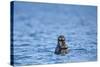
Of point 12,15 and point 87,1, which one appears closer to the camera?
point 12,15

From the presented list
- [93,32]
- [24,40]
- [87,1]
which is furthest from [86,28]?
[24,40]

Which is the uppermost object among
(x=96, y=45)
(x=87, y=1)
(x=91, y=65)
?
(x=87, y=1)

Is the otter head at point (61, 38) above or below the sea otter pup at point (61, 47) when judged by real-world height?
above

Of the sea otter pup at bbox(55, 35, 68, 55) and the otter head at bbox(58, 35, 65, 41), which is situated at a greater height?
the otter head at bbox(58, 35, 65, 41)

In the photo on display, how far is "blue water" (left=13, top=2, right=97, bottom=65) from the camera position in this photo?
6.55ft

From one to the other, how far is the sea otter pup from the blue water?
3 centimetres

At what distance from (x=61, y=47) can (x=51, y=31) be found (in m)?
0.17

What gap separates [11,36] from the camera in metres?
1.97

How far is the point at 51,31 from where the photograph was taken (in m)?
2.11

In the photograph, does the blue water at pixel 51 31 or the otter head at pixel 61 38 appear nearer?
the blue water at pixel 51 31

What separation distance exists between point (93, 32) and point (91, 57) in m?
0.24

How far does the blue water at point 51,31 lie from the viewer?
2.00m

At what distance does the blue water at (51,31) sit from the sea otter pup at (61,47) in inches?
1.3
